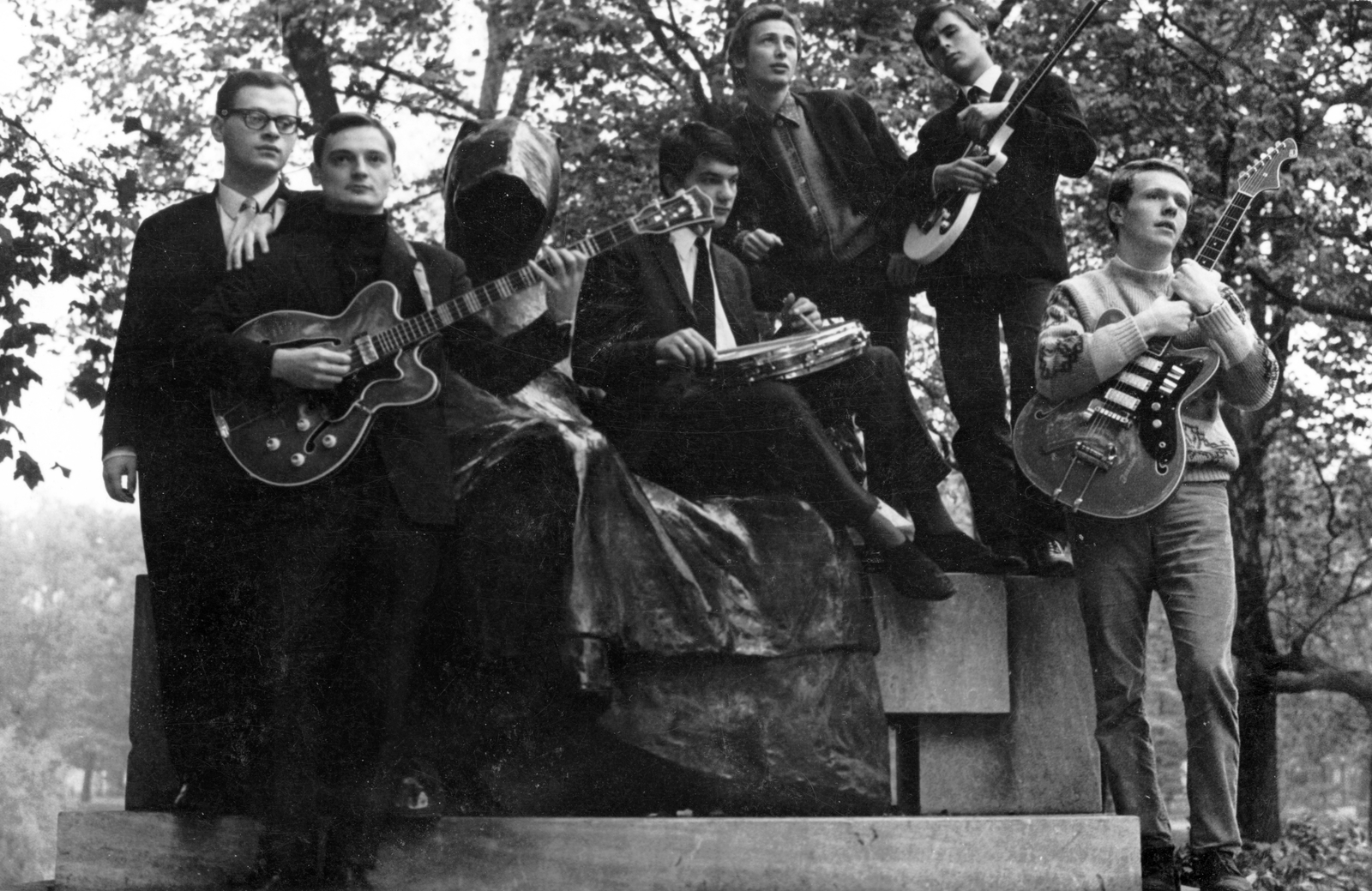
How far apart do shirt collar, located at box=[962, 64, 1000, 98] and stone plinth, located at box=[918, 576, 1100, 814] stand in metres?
1.89

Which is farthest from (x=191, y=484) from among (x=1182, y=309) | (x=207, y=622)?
(x=1182, y=309)

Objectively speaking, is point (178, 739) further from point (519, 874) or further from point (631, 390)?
point (631, 390)

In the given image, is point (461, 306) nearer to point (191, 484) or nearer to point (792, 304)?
point (191, 484)

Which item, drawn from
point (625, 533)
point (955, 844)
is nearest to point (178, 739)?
point (625, 533)

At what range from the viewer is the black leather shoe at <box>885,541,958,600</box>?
20.3 feet

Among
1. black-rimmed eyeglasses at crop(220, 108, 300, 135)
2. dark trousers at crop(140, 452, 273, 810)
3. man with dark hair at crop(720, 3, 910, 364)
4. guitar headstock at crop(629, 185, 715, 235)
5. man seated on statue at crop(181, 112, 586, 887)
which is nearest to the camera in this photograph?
man seated on statue at crop(181, 112, 586, 887)

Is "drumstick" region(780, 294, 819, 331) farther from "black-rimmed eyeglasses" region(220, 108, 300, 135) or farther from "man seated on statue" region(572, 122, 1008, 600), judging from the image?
"black-rimmed eyeglasses" region(220, 108, 300, 135)

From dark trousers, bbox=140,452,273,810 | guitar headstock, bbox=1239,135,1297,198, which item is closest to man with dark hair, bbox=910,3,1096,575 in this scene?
guitar headstock, bbox=1239,135,1297,198

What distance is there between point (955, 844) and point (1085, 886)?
47cm

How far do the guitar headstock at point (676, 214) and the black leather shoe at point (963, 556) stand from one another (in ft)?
4.82

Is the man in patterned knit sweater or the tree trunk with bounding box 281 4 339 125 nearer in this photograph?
the man in patterned knit sweater

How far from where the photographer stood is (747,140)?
6.64 metres

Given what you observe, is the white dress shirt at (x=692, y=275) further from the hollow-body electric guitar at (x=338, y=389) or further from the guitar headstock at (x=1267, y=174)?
the guitar headstock at (x=1267, y=174)

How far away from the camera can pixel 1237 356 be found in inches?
229
